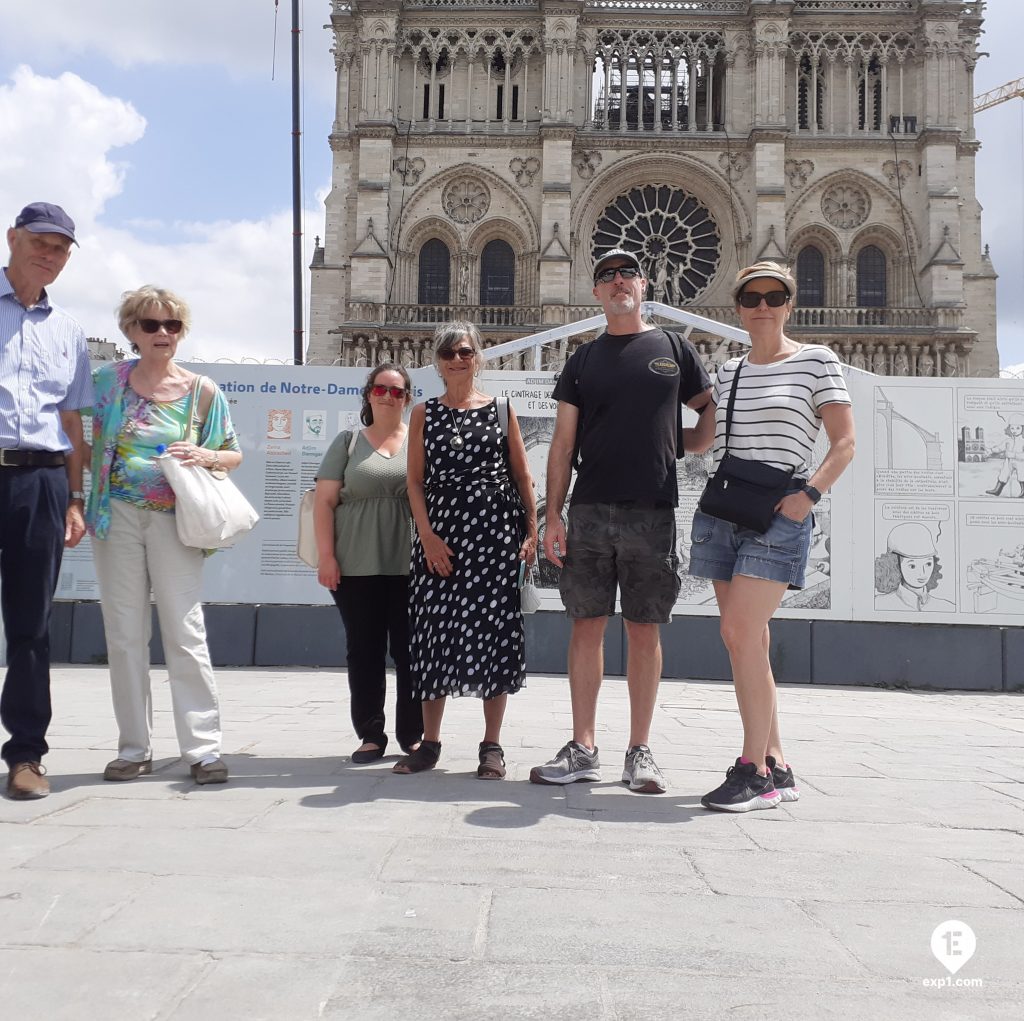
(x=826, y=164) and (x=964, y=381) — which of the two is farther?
(x=826, y=164)

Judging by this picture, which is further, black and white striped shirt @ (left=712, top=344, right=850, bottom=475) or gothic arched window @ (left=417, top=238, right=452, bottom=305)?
gothic arched window @ (left=417, top=238, right=452, bottom=305)

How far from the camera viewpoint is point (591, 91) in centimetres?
2853

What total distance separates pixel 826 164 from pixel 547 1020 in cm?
2907

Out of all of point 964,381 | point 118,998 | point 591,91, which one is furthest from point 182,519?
point 591,91

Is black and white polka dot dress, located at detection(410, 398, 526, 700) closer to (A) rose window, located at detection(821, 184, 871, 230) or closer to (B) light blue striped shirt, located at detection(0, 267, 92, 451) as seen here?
(B) light blue striped shirt, located at detection(0, 267, 92, 451)

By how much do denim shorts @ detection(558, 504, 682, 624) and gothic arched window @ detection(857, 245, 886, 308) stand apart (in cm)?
2626

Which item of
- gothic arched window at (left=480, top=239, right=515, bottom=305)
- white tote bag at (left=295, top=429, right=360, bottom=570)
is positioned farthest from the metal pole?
white tote bag at (left=295, top=429, right=360, bottom=570)

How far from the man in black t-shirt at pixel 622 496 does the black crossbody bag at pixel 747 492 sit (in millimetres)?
232

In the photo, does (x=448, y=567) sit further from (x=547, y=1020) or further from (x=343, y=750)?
(x=547, y=1020)

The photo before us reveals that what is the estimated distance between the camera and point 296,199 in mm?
19125

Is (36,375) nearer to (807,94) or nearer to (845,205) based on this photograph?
(845,205)

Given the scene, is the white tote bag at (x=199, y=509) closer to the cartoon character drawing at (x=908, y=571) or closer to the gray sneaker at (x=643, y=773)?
the gray sneaker at (x=643, y=773)

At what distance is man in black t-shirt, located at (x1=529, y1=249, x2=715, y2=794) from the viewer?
4125 millimetres

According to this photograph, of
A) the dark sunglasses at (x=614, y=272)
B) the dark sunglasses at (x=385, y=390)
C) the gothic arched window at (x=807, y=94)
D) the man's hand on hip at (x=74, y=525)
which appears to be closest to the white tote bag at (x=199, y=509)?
the man's hand on hip at (x=74, y=525)
